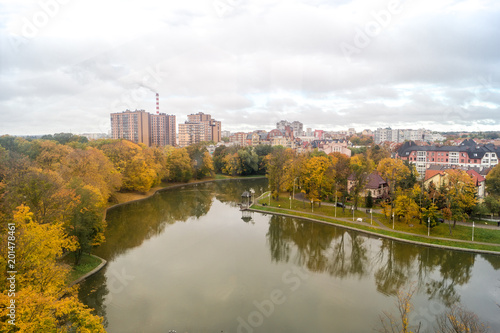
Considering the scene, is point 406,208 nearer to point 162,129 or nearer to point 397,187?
point 397,187

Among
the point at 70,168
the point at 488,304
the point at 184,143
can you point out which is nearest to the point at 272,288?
the point at 488,304

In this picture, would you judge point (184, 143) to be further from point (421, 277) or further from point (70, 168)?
point (421, 277)

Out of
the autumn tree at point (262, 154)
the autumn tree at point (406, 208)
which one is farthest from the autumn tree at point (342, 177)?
the autumn tree at point (262, 154)

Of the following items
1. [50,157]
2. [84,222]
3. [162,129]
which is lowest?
[84,222]

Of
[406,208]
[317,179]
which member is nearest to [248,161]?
[317,179]

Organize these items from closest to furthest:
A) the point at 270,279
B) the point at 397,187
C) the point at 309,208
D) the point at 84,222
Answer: the point at 270,279 < the point at 84,222 < the point at 397,187 < the point at 309,208

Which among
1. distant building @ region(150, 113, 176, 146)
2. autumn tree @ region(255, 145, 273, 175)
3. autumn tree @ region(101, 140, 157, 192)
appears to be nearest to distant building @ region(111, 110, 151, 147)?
distant building @ region(150, 113, 176, 146)
